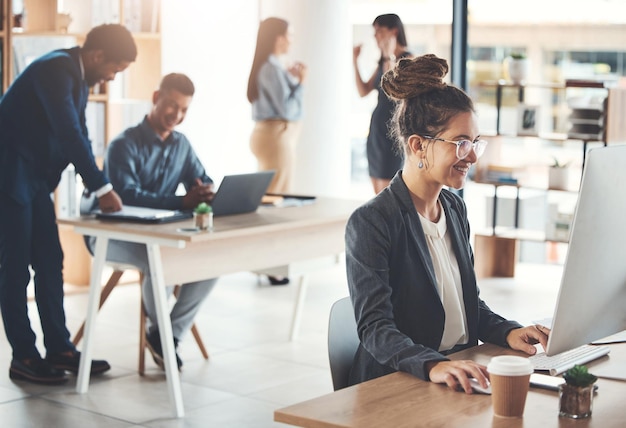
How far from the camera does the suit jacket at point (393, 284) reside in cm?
215

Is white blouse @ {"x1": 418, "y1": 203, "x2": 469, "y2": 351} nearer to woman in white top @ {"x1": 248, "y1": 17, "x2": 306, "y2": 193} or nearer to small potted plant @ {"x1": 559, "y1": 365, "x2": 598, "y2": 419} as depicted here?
small potted plant @ {"x1": 559, "y1": 365, "x2": 598, "y2": 419}

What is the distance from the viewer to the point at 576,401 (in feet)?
5.55

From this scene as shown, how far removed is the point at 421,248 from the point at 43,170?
7.88ft

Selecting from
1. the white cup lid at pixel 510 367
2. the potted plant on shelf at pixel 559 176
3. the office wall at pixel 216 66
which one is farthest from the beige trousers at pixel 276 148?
the white cup lid at pixel 510 367

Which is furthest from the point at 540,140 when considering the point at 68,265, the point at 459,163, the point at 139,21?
the point at 459,163

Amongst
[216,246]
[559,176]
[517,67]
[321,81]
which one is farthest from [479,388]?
[321,81]

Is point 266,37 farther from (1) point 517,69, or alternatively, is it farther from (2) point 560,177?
(2) point 560,177

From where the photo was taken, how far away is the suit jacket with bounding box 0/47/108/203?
410cm

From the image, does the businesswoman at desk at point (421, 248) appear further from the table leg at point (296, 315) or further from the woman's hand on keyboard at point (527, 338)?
the table leg at point (296, 315)

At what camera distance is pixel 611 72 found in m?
6.88

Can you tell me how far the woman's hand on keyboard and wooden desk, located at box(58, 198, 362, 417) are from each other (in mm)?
1678

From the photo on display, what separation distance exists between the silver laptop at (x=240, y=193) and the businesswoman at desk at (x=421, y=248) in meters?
1.73

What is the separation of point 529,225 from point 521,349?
195 inches

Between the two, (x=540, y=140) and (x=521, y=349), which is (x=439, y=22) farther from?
(x=521, y=349)
